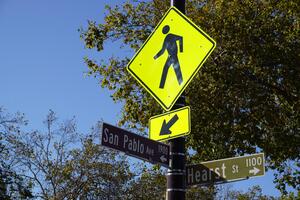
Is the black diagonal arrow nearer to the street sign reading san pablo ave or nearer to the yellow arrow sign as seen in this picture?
the yellow arrow sign

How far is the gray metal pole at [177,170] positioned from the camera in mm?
4977

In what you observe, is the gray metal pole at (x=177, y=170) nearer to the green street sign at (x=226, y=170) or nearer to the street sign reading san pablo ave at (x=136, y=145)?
the street sign reading san pablo ave at (x=136, y=145)

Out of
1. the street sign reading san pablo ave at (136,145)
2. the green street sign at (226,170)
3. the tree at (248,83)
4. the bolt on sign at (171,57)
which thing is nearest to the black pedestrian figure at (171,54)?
the bolt on sign at (171,57)

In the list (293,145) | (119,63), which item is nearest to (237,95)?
(293,145)

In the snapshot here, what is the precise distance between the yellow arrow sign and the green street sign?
50 centimetres

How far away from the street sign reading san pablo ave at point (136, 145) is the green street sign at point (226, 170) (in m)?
0.40

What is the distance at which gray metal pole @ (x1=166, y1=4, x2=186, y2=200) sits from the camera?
16.3 ft

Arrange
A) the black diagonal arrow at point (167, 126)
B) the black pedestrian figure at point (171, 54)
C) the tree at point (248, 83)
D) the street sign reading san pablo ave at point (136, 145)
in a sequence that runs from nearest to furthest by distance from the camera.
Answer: the street sign reading san pablo ave at point (136, 145) < the black diagonal arrow at point (167, 126) < the black pedestrian figure at point (171, 54) < the tree at point (248, 83)

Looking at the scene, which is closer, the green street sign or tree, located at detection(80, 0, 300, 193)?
the green street sign

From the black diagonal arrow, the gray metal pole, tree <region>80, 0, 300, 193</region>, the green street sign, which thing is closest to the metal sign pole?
the gray metal pole

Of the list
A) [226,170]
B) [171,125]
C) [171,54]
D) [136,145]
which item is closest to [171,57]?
[171,54]

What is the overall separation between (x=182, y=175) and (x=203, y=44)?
139cm

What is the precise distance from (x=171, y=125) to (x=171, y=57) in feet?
2.48

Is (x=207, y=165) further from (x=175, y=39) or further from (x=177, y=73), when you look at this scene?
(x=175, y=39)
